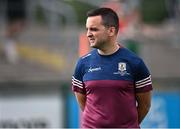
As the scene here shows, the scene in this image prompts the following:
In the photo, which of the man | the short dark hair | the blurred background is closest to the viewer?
the man

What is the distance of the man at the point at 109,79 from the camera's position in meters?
6.83

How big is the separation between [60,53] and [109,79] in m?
9.20

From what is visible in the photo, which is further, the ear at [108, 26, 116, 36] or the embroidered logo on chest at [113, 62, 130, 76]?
the ear at [108, 26, 116, 36]

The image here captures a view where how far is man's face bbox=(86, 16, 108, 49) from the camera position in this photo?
6875 mm

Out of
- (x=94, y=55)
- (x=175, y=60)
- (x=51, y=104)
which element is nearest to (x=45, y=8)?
(x=175, y=60)

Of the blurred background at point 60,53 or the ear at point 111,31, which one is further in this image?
the blurred background at point 60,53

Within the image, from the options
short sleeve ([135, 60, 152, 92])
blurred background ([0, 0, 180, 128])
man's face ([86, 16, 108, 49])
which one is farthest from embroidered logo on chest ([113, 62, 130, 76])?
blurred background ([0, 0, 180, 128])

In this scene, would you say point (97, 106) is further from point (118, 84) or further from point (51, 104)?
point (51, 104)

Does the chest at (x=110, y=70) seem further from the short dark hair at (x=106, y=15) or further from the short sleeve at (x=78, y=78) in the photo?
the short dark hair at (x=106, y=15)

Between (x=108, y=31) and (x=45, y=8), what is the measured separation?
393 inches

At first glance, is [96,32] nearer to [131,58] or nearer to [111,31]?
[111,31]

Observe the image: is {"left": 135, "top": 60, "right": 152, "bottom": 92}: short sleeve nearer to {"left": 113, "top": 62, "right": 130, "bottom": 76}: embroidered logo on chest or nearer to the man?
the man

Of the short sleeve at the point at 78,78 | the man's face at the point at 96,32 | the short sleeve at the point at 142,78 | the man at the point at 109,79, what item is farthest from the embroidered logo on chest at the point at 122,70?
the short sleeve at the point at 78,78

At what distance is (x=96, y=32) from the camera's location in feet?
22.6
